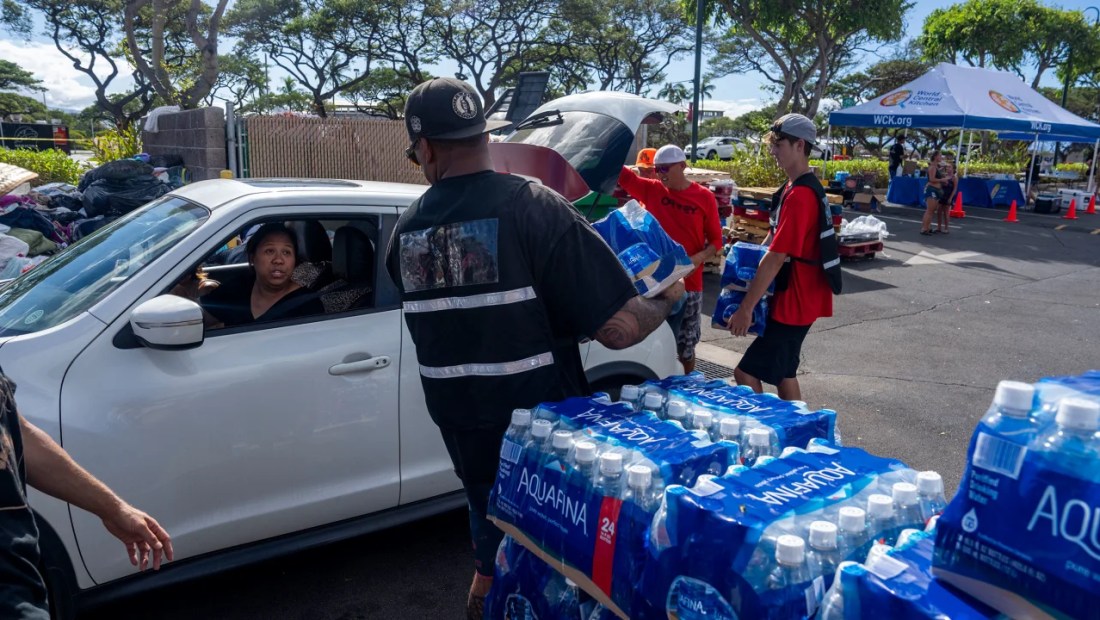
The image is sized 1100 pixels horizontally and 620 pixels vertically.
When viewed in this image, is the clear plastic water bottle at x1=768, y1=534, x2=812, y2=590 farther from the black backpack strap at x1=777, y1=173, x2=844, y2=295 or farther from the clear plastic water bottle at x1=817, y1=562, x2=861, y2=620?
the black backpack strap at x1=777, y1=173, x2=844, y2=295

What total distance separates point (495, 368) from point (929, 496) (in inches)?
46.7

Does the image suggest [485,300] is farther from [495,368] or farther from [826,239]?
[826,239]

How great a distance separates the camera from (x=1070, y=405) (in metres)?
1.28

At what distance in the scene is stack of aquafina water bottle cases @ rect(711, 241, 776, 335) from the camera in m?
4.33

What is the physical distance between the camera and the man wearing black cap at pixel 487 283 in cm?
232

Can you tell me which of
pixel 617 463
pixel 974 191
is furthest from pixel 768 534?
pixel 974 191

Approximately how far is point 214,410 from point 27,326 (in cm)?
76

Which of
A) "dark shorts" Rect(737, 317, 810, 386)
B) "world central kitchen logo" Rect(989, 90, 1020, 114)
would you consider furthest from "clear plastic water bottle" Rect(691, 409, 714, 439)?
"world central kitchen logo" Rect(989, 90, 1020, 114)

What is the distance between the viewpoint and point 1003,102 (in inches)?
764

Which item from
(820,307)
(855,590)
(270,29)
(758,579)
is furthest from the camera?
(270,29)

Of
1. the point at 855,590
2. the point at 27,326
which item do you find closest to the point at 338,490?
the point at 27,326

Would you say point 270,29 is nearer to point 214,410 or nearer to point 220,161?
point 220,161

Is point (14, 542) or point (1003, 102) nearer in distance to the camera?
point (14, 542)

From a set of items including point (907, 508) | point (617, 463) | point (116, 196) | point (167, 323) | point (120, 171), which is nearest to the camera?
point (907, 508)
